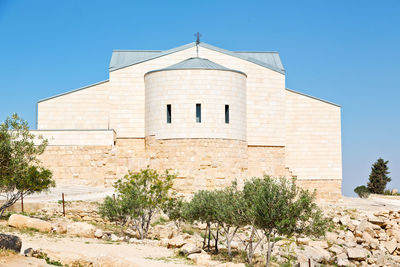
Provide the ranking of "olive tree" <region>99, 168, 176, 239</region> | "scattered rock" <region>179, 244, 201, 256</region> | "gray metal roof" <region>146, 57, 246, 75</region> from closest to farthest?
1. "scattered rock" <region>179, 244, 201, 256</region>
2. "olive tree" <region>99, 168, 176, 239</region>
3. "gray metal roof" <region>146, 57, 246, 75</region>

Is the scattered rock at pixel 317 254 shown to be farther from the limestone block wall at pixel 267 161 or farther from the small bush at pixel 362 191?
the small bush at pixel 362 191

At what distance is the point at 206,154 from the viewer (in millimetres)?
33375

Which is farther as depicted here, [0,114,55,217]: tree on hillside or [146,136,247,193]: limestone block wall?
[146,136,247,193]: limestone block wall

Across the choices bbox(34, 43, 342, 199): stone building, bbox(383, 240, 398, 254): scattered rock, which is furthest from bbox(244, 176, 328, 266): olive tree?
bbox(34, 43, 342, 199): stone building

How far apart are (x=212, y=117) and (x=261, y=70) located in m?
6.57

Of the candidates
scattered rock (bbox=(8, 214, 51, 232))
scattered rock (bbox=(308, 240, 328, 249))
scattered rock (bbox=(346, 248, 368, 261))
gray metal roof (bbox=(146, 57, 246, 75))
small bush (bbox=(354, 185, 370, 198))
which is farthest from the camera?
small bush (bbox=(354, 185, 370, 198))

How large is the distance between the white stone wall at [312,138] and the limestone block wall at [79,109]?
45.1 ft

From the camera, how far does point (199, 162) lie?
33250 millimetres

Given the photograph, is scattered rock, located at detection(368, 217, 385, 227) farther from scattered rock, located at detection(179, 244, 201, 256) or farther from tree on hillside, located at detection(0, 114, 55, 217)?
tree on hillside, located at detection(0, 114, 55, 217)

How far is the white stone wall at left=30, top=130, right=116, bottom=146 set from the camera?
111 feet

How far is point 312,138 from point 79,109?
17.5m

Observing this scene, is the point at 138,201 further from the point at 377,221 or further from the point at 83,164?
the point at 377,221

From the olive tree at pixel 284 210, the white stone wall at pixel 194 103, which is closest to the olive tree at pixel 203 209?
the olive tree at pixel 284 210

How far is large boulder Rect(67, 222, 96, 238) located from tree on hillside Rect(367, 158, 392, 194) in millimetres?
42045
